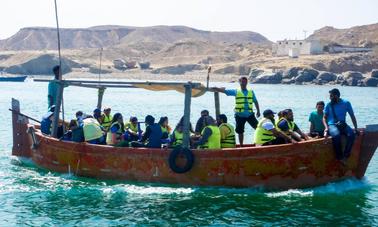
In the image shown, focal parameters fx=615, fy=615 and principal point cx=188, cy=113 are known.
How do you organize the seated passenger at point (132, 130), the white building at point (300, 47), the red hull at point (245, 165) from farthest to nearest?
the white building at point (300, 47) < the seated passenger at point (132, 130) < the red hull at point (245, 165)

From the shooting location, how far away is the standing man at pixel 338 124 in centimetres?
1439

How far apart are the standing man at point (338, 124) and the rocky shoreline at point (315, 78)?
9201cm

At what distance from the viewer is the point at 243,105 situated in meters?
16.6

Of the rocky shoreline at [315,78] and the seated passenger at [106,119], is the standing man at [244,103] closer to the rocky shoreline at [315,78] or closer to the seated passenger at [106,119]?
the seated passenger at [106,119]

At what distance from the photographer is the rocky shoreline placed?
104375 millimetres

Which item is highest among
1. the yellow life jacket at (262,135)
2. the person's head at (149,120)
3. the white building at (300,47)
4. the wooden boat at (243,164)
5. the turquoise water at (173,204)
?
the white building at (300,47)

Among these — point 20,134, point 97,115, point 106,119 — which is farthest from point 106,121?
point 20,134

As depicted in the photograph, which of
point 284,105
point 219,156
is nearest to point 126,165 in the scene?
point 219,156

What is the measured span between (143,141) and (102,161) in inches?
48.3

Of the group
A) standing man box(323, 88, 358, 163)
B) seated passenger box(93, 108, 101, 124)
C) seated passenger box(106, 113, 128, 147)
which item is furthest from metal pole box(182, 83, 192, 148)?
seated passenger box(93, 108, 101, 124)

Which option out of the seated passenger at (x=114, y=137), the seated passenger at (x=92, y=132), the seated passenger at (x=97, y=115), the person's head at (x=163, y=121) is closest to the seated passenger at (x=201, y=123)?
the person's head at (x=163, y=121)

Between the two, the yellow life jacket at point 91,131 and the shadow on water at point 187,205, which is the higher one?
the yellow life jacket at point 91,131

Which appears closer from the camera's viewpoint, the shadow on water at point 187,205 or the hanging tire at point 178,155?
the shadow on water at point 187,205

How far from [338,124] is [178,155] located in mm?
3968
